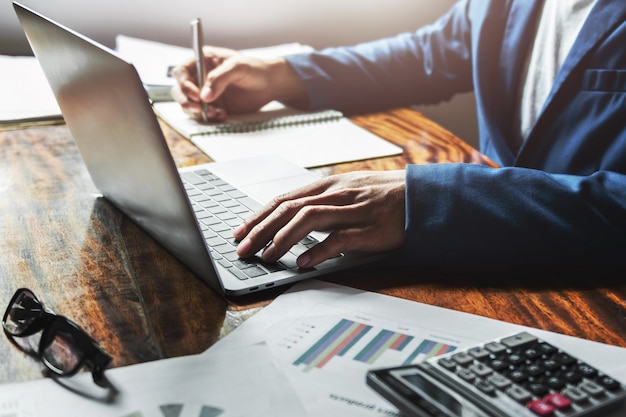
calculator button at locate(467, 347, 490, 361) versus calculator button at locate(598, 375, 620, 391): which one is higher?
calculator button at locate(598, 375, 620, 391)

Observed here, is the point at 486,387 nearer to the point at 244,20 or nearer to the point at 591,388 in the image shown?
the point at 591,388

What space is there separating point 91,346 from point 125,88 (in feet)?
0.74

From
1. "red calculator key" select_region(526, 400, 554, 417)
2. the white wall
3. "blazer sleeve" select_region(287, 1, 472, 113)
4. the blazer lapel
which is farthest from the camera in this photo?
the white wall

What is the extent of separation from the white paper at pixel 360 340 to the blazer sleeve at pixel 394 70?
761 mm

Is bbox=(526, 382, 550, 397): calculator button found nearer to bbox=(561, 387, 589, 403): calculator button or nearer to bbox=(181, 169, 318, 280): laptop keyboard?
bbox=(561, 387, 589, 403): calculator button

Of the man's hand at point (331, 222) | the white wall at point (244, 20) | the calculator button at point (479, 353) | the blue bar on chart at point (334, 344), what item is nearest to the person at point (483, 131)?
the man's hand at point (331, 222)

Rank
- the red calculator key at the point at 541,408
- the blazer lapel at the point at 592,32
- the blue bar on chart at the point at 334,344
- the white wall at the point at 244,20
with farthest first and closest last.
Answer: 1. the white wall at the point at 244,20
2. the blazer lapel at the point at 592,32
3. the blue bar on chart at the point at 334,344
4. the red calculator key at the point at 541,408

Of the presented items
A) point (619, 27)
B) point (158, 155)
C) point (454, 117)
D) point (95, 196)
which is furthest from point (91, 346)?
point (454, 117)

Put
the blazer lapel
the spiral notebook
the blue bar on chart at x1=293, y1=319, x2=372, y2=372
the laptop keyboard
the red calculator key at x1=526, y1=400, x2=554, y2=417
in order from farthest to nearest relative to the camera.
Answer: the spiral notebook → the blazer lapel → the laptop keyboard → the blue bar on chart at x1=293, y1=319, x2=372, y2=372 → the red calculator key at x1=526, y1=400, x2=554, y2=417

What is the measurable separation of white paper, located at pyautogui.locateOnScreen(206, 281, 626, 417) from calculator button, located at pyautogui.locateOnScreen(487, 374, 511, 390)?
0.08 metres

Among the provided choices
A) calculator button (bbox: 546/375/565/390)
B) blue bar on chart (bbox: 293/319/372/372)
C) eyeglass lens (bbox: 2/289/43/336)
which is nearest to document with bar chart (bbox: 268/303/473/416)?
blue bar on chart (bbox: 293/319/372/372)

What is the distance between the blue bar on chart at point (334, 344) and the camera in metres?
0.62

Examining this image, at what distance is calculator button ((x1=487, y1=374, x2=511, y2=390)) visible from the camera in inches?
21.3

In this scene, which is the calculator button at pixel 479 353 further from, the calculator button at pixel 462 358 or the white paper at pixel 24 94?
the white paper at pixel 24 94
